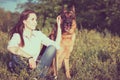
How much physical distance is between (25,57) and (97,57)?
1907mm

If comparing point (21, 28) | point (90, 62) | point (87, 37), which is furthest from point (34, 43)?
point (87, 37)

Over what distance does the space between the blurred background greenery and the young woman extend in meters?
0.28

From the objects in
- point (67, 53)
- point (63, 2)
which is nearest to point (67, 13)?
point (67, 53)

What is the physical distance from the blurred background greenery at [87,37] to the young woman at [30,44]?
0.28 m

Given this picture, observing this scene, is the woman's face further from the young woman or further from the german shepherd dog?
the german shepherd dog

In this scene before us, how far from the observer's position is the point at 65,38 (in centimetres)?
696

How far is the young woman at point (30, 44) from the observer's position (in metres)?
6.31

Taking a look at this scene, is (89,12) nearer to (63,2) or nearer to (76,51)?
(63,2)

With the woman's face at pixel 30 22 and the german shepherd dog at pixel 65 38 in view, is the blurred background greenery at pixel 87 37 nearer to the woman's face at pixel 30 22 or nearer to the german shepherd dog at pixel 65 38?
the german shepherd dog at pixel 65 38

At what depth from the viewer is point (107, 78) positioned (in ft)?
22.4

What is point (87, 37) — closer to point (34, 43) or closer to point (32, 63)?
point (34, 43)

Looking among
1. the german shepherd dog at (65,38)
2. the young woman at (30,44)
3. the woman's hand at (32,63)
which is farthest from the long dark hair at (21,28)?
the german shepherd dog at (65,38)

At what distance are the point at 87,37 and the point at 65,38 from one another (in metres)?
2.62

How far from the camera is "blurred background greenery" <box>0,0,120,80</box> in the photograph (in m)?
6.90
